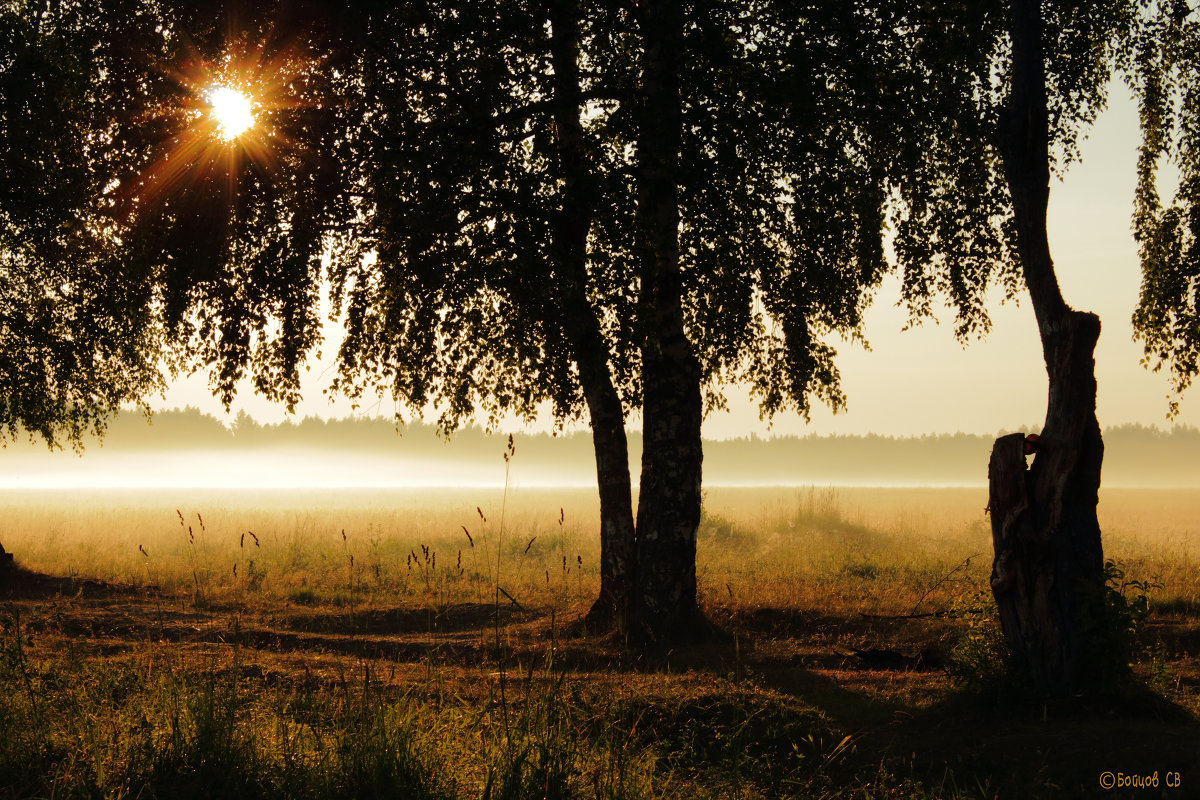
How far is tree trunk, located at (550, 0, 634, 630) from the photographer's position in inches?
389

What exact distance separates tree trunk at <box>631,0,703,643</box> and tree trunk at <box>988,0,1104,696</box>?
4.03 metres

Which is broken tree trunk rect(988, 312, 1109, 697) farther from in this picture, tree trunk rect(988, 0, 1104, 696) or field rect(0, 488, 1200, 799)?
field rect(0, 488, 1200, 799)

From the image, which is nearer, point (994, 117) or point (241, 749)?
point (241, 749)

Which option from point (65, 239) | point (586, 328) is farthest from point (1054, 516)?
point (65, 239)

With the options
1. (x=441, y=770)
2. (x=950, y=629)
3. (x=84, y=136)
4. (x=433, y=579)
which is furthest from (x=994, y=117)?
(x=84, y=136)

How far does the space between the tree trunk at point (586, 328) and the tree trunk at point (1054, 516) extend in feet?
15.7

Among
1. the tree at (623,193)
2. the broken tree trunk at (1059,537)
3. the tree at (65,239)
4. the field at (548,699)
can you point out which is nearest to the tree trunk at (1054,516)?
the broken tree trunk at (1059,537)

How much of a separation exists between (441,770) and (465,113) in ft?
26.2

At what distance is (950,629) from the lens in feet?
36.5

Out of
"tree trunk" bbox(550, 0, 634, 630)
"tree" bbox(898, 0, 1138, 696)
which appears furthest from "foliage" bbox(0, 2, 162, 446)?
"tree" bbox(898, 0, 1138, 696)

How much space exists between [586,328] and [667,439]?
1794 millimetres

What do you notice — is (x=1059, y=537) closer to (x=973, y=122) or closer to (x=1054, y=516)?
(x=1054, y=516)

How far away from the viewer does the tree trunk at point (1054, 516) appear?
6.82 m

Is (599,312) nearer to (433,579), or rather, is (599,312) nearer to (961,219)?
(961,219)
